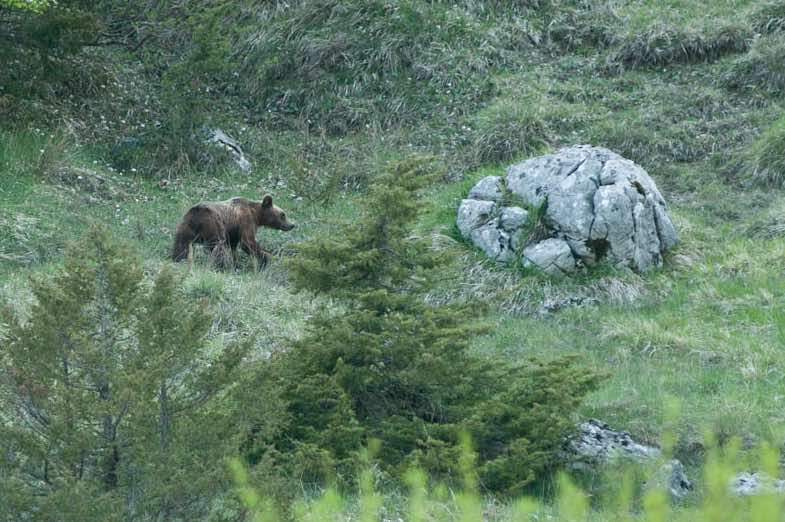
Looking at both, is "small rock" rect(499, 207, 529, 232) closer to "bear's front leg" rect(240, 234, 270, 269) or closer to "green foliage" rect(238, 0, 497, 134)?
"bear's front leg" rect(240, 234, 270, 269)

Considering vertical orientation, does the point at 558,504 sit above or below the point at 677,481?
above

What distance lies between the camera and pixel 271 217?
1445cm

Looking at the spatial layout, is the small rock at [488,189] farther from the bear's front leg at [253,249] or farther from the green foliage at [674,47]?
the green foliage at [674,47]

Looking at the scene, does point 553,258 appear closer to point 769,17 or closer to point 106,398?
point 106,398

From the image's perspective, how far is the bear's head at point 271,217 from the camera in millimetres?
14289

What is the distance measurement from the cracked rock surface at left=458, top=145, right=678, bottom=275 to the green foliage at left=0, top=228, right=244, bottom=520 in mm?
7063

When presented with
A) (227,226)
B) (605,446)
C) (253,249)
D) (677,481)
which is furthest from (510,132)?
(677,481)

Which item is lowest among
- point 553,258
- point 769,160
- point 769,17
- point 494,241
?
point 769,160

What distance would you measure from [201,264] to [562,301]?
13.8 feet

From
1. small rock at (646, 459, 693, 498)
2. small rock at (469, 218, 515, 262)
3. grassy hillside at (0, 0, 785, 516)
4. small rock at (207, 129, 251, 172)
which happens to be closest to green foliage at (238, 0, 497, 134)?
grassy hillside at (0, 0, 785, 516)

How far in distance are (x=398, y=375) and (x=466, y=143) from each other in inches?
384

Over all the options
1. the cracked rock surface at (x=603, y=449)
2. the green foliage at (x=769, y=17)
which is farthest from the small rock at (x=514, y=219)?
the green foliage at (x=769, y=17)

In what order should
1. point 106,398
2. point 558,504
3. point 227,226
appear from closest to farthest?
point 106,398 < point 558,504 < point 227,226

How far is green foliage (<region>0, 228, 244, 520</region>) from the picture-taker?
17.9 feet
